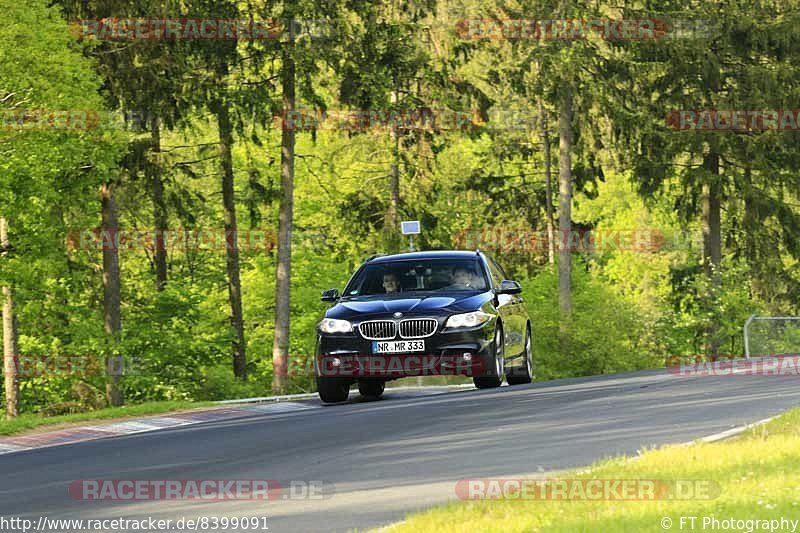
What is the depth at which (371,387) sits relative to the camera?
2264 cm

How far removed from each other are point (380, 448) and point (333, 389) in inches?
288

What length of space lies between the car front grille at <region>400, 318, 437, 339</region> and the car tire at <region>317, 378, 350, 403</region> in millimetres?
1572

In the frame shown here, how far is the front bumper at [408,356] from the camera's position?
19.5 metres

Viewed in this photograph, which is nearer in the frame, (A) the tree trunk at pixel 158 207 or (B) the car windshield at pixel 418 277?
(B) the car windshield at pixel 418 277

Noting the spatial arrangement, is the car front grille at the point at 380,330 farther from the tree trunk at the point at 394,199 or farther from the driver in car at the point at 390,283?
the tree trunk at the point at 394,199

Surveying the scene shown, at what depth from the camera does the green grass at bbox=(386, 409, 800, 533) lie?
8312 millimetres

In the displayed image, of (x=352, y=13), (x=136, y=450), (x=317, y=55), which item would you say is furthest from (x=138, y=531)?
(x=352, y=13)

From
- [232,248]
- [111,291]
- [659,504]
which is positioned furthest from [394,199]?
[659,504]

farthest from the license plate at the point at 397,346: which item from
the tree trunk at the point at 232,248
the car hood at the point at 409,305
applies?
the tree trunk at the point at 232,248

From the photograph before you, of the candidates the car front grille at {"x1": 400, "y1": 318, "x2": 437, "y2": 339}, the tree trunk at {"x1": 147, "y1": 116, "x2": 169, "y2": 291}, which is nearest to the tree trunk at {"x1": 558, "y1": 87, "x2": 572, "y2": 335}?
the tree trunk at {"x1": 147, "y1": 116, "x2": 169, "y2": 291}

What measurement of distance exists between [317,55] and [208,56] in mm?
2916

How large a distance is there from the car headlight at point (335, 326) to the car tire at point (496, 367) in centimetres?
203

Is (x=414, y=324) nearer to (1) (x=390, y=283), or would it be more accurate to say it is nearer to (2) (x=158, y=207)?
(1) (x=390, y=283)

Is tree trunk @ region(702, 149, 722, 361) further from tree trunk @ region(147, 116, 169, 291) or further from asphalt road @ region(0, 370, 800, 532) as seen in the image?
asphalt road @ region(0, 370, 800, 532)
